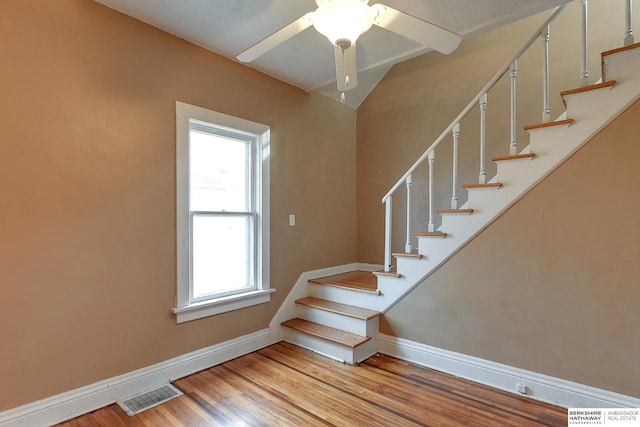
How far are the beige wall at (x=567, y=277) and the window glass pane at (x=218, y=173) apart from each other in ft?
6.52

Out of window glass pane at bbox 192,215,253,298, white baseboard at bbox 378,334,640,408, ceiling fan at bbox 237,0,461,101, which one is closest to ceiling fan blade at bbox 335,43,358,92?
ceiling fan at bbox 237,0,461,101

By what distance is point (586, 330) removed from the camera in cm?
208

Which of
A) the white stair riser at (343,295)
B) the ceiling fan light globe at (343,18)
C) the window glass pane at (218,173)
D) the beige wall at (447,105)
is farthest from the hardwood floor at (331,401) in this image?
the ceiling fan light globe at (343,18)

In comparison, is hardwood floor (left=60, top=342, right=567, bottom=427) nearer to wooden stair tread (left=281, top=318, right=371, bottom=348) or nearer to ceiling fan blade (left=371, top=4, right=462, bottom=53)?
wooden stair tread (left=281, top=318, right=371, bottom=348)

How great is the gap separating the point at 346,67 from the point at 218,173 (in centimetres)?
155

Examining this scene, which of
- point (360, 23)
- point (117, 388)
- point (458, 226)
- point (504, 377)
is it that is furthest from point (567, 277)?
point (117, 388)

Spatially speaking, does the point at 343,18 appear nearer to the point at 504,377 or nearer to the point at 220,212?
the point at 220,212

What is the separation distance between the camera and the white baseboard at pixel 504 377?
2031 mm

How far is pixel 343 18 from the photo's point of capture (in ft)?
4.87

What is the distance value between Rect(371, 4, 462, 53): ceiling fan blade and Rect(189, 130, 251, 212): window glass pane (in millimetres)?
1778

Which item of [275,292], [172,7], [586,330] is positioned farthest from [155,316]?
[586,330]

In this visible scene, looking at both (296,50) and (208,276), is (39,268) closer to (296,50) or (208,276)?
(208,276)

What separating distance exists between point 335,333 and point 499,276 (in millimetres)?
1477

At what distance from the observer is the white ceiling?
208cm
